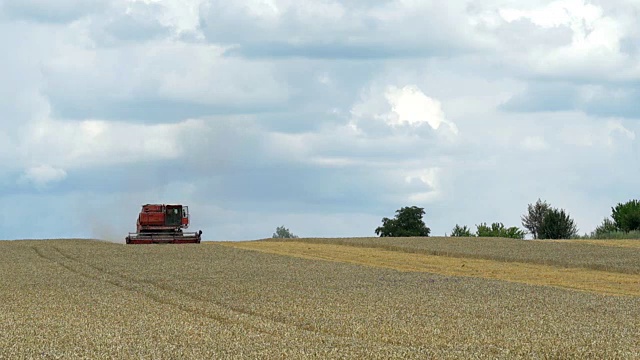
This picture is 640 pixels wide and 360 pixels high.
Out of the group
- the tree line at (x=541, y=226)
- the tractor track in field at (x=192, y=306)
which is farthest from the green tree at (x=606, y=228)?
the tractor track in field at (x=192, y=306)

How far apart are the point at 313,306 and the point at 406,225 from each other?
58.0 m

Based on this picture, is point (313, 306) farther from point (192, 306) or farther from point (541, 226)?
point (541, 226)

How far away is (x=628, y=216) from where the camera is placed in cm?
7006

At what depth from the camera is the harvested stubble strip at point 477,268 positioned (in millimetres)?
34438

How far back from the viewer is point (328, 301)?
25391 millimetres

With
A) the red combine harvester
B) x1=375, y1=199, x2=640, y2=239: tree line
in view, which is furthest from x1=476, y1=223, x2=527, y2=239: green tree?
the red combine harvester

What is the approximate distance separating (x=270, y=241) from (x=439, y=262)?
19.7 meters

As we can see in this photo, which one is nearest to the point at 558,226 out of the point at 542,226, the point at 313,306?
the point at 542,226

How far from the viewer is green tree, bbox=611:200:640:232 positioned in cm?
6994

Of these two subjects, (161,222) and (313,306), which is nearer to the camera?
(313,306)

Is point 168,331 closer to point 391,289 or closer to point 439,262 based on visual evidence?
point 391,289

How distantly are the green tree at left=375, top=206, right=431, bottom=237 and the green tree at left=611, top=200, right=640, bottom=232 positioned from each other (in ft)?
53.0

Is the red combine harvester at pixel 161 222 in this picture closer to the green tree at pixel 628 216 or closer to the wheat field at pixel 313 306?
the wheat field at pixel 313 306

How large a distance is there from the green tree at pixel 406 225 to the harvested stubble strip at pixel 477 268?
81.7 ft
